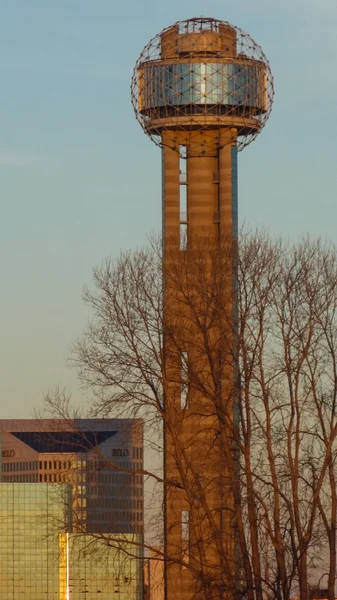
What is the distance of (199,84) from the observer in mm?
137750

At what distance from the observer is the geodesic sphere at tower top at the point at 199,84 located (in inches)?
5379

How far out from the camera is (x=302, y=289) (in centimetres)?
6431

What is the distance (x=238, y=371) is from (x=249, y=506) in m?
5.28

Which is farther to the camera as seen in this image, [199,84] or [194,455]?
[199,84]

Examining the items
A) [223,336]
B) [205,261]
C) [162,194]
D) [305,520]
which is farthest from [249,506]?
[162,194]

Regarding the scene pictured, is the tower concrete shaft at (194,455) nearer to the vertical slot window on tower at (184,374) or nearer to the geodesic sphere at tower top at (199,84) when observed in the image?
the vertical slot window on tower at (184,374)

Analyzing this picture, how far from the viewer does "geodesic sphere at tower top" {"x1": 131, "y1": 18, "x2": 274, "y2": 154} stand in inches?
5379

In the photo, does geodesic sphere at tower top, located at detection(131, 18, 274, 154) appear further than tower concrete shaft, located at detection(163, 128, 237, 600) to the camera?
Yes

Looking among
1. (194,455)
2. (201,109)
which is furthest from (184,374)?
(201,109)

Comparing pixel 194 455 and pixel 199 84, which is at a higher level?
pixel 199 84

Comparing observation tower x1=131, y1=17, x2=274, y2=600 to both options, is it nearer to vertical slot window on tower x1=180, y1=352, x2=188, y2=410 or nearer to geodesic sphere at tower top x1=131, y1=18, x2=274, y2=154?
geodesic sphere at tower top x1=131, y1=18, x2=274, y2=154

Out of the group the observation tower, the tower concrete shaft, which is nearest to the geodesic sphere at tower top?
the observation tower

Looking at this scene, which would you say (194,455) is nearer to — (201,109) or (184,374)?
(184,374)

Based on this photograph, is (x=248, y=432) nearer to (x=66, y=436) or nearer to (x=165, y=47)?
(x=66, y=436)
